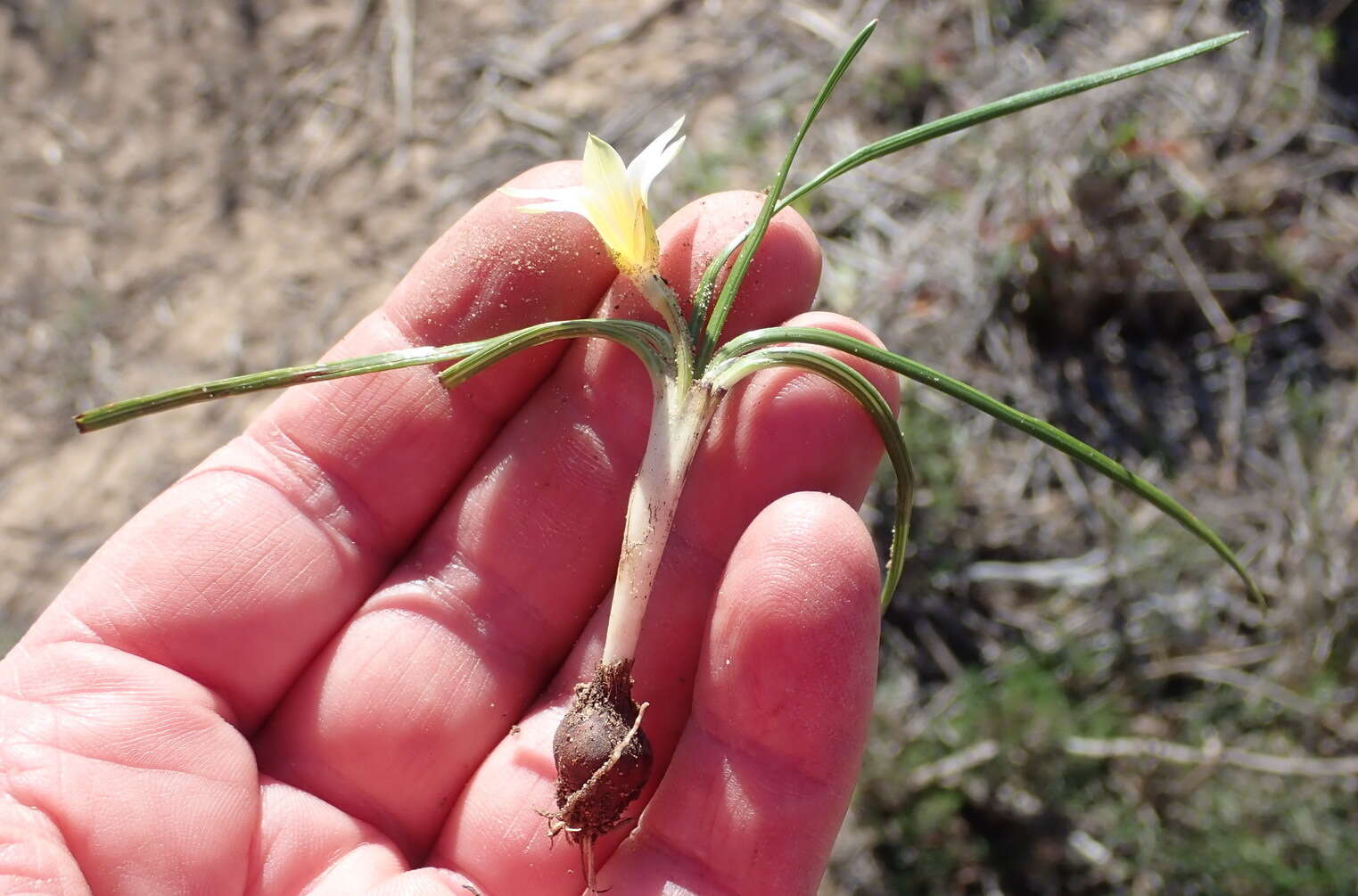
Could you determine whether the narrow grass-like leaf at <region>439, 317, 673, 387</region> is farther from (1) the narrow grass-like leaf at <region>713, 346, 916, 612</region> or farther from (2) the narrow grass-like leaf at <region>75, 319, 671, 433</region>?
(1) the narrow grass-like leaf at <region>713, 346, 916, 612</region>

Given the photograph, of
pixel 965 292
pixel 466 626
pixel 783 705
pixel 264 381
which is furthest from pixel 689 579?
pixel 965 292

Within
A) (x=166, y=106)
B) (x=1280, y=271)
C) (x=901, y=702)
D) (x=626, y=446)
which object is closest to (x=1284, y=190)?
(x=1280, y=271)

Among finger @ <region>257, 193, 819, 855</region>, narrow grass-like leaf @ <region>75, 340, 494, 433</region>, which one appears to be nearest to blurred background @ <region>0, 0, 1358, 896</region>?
finger @ <region>257, 193, 819, 855</region>

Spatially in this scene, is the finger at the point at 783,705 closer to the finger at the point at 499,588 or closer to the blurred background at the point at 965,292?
the finger at the point at 499,588

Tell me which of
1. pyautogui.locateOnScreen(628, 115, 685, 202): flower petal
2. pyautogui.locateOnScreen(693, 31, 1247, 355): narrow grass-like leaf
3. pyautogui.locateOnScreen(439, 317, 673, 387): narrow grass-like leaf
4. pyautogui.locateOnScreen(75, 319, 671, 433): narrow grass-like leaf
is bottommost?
pyautogui.locateOnScreen(439, 317, 673, 387): narrow grass-like leaf

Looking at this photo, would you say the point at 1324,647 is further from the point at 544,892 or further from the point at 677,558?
the point at 544,892

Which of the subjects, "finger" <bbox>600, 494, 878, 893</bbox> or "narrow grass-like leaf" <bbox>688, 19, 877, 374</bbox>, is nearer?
"finger" <bbox>600, 494, 878, 893</bbox>

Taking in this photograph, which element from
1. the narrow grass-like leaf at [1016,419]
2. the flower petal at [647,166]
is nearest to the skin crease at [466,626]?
the narrow grass-like leaf at [1016,419]

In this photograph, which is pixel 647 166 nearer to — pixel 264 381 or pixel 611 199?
pixel 611 199
